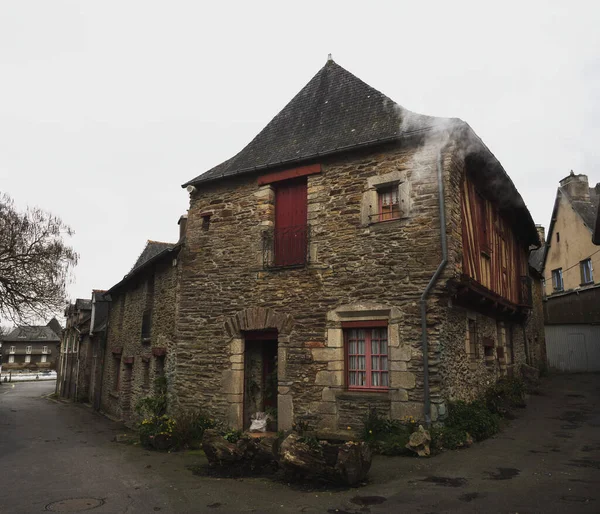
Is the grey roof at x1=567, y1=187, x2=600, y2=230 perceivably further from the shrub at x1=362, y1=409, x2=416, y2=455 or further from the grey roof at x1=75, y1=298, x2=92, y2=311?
the grey roof at x1=75, y1=298, x2=92, y2=311

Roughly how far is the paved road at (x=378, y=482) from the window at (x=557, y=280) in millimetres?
15287

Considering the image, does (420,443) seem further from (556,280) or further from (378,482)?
(556,280)

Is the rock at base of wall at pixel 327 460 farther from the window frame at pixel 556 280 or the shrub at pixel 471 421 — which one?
the window frame at pixel 556 280

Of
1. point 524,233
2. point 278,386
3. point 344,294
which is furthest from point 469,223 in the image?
point 524,233

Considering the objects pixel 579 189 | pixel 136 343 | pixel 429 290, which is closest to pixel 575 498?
pixel 429 290

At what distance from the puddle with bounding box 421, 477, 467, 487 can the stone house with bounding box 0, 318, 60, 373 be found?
63911 mm

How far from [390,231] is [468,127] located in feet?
7.06

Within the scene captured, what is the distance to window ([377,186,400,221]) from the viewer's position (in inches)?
A: 346

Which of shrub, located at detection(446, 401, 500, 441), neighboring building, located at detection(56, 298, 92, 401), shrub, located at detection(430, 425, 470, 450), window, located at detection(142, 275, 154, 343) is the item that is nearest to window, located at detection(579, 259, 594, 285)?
shrub, located at detection(446, 401, 500, 441)

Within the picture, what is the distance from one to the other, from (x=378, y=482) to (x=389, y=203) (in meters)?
4.64

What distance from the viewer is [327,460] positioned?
19.7ft

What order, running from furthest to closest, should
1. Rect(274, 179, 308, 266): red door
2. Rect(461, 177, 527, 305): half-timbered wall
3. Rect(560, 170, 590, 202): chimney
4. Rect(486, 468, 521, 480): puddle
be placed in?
Rect(560, 170, 590, 202): chimney < Rect(274, 179, 308, 266): red door < Rect(461, 177, 527, 305): half-timbered wall < Rect(486, 468, 521, 480): puddle

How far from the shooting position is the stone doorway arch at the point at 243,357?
902cm

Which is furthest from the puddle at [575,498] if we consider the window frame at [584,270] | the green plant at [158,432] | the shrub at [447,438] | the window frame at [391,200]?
the window frame at [584,270]
